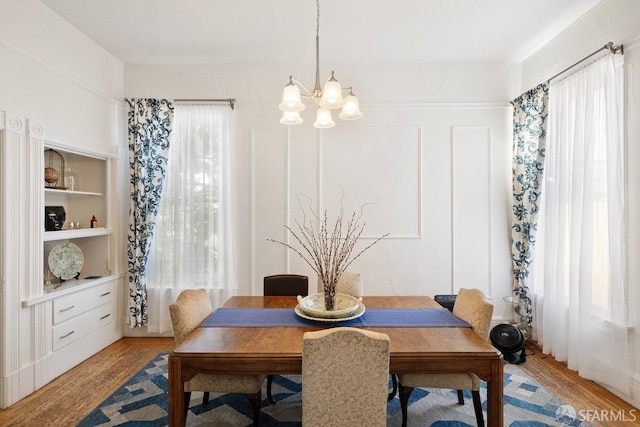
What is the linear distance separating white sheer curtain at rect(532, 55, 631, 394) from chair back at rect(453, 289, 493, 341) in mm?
1210

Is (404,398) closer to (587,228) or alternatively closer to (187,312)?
(187,312)

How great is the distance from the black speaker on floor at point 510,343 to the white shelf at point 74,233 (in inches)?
159

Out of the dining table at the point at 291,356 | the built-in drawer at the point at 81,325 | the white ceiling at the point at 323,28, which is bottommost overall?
the built-in drawer at the point at 81,325

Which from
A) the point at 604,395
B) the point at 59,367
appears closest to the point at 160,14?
the point at 59,367

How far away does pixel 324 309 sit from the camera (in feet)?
6.64

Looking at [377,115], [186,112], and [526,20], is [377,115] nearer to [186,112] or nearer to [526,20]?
[526,20]

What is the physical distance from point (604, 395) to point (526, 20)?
312 centimetres

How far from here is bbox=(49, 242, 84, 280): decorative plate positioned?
9.18 ft

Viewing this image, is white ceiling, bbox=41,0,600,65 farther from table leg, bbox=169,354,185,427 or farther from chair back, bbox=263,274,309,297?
table leg, bbox=169,354,185,427

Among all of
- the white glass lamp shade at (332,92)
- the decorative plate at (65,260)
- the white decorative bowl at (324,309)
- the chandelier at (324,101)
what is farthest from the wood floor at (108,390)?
the white glass lamp shade at (332,92)

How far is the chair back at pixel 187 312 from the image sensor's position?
1854 millimetres

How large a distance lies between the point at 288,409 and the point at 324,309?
0.80m

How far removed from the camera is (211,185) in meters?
3.42

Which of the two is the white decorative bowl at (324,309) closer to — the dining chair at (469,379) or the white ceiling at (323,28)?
the dining chair at (469,379)
